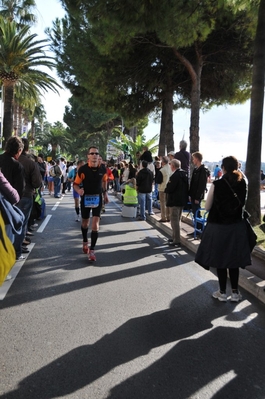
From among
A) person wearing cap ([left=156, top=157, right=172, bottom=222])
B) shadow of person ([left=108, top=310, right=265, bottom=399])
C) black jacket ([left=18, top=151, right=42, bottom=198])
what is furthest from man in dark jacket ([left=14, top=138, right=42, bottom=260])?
person wearing cap ([left=156, top=157, right=172, bottom=222])

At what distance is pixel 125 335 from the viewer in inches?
148

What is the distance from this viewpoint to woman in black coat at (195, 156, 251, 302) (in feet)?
15.1

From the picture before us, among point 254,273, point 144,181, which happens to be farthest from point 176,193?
point 144,181

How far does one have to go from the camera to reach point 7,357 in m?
3.23

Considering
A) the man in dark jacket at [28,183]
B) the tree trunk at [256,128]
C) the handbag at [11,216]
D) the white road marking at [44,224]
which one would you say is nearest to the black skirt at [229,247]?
the handbag at [11,216]

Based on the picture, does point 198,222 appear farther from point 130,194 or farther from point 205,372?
point 205,372

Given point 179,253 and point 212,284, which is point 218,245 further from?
point 179,253

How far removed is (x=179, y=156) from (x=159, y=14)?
4.05 metres

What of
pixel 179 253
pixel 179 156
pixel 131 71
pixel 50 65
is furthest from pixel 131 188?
pixel 50 65

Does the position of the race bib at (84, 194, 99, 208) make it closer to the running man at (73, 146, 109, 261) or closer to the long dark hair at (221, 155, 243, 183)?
the running man at (73, 146, 109, 261)

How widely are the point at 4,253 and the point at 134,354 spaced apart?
1.43m

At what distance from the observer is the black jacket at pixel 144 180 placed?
11.7 m

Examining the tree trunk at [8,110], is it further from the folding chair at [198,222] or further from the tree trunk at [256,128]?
the tree trunk at [256,128]

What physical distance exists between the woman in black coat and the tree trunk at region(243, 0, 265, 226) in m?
4.66
